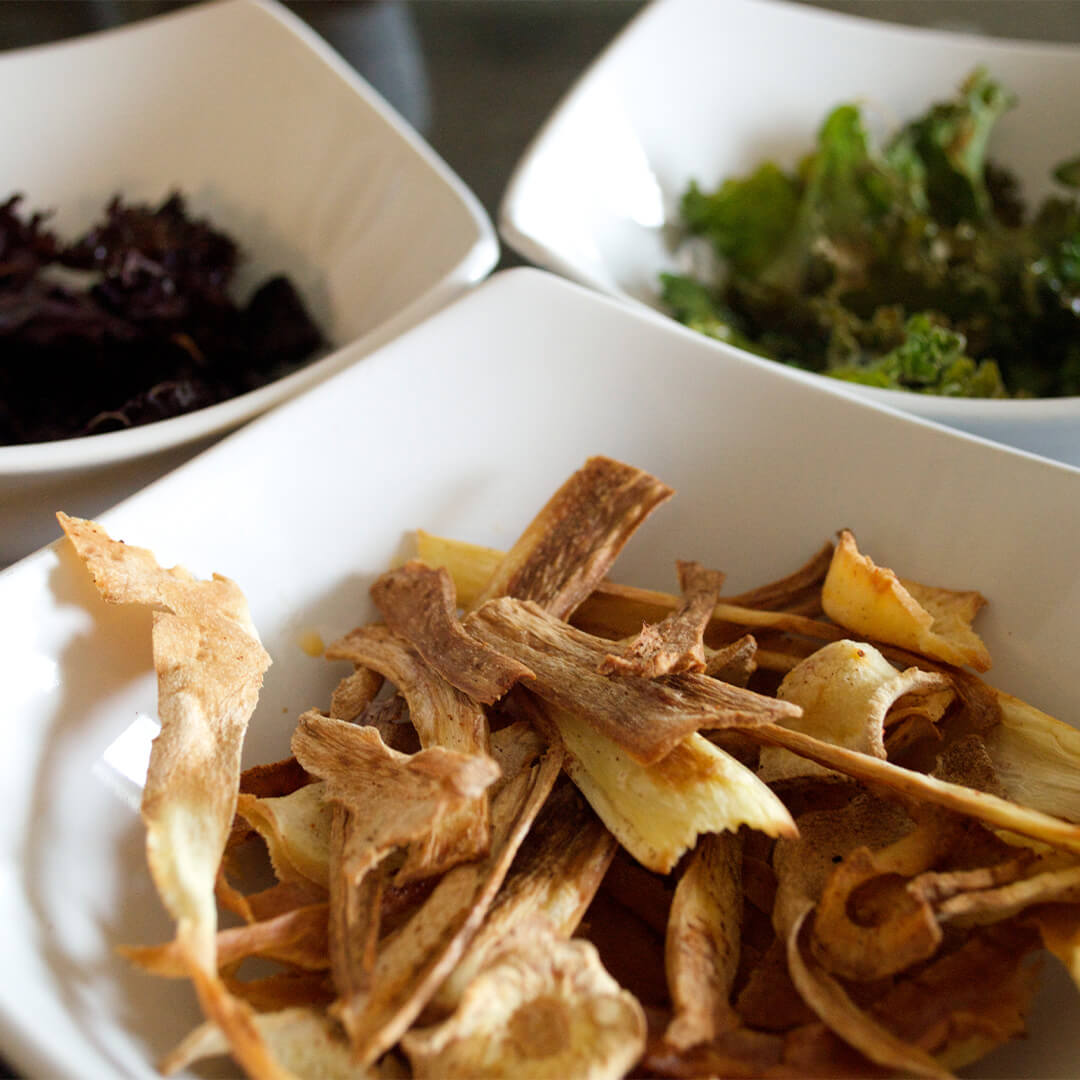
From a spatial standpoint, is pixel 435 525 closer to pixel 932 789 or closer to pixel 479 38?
pixel 932 789

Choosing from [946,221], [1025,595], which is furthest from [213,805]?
[946,221]

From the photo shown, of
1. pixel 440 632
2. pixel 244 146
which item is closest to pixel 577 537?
pixel 440 632

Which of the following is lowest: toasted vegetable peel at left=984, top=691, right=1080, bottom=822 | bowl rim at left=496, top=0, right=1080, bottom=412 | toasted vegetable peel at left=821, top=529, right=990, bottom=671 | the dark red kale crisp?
the dark red kale crisp

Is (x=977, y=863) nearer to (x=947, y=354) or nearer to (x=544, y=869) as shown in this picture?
(x=544, y=869)

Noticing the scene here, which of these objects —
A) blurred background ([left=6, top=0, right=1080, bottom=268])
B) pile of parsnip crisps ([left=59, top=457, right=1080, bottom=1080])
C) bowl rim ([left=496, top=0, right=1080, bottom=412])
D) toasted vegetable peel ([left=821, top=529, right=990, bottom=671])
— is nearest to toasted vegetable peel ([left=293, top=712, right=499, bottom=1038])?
pile of parsnip crisps ([left=59, top=457, right=1080, bottom=1080])

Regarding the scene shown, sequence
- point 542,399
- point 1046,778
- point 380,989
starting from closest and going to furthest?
point 380,989 → point 1046,778 → point 542,399

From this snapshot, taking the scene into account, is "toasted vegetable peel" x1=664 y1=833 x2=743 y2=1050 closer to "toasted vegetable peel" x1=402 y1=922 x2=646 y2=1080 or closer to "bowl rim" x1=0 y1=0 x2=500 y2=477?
"toasted vegetable peel" x1=402 y1=922 x2=646 y2=1080

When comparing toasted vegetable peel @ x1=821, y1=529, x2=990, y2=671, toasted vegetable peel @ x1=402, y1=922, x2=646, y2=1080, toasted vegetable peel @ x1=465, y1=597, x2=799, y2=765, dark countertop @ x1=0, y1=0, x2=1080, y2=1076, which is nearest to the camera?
toasted vegetable peel @ x1=402, y1=922, x2=646, y2=1080
